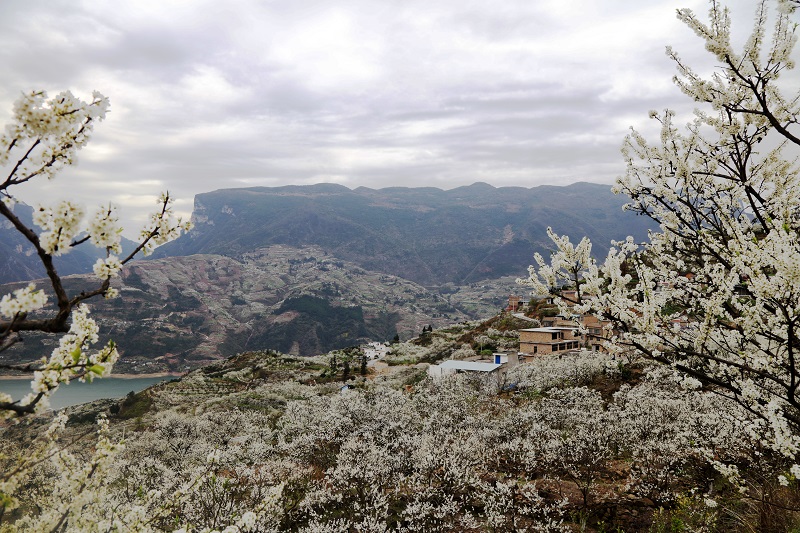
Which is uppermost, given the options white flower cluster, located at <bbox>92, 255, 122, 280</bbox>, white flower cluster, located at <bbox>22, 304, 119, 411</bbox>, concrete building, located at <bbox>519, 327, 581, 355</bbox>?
white flower cluster, located at <bbox>92, 255, 122, 280</bbox>

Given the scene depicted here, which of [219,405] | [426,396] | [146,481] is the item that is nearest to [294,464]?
[146,481]

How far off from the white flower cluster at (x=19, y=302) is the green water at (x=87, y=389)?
119 meters

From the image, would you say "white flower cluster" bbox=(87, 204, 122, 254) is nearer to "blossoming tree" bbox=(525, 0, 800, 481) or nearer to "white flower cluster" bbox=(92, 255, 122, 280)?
"white flower cluster" bbox=(92, 255, 122, 280)

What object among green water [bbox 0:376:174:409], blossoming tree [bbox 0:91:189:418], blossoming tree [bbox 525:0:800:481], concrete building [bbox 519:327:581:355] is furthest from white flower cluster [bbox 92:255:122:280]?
green water [bbox 0:376:174:409]

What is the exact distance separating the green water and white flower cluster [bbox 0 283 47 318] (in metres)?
119

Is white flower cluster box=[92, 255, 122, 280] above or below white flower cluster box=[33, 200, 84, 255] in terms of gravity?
below

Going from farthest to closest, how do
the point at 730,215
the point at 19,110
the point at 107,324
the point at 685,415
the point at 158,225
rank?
the point at 107,324
the point at 685,415
the point at 730,215
the point at 158,225
the point at 19,110

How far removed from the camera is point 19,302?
3.36 metres

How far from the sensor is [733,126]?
6.70 metres

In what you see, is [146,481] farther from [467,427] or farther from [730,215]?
[730,215]

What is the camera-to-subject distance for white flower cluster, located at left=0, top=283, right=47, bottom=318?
328cm

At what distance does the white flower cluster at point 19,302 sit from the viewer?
3281mm

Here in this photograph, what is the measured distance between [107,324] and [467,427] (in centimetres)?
22576

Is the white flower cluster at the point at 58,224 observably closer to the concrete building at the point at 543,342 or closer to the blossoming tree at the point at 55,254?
the blossoming tree at the point at 55,254
